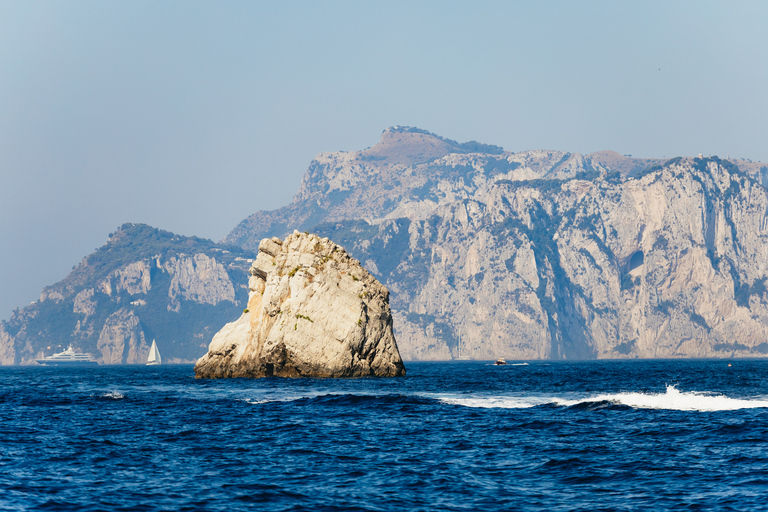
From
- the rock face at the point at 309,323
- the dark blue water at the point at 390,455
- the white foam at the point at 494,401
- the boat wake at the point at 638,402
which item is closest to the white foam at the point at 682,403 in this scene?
the boat wake at the point at 638,402

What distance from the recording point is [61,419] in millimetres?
50094

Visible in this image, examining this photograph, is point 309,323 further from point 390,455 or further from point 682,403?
point 390,455

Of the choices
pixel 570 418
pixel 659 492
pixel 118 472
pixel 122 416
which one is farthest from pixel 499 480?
pixel 122 416

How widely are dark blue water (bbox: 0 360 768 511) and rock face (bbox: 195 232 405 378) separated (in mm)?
30913

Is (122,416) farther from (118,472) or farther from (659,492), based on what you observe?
(659,492)

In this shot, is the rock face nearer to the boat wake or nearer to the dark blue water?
the boat wake

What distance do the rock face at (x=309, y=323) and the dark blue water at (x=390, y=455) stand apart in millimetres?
30913

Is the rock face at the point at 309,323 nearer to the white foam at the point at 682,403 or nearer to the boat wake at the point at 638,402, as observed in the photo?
the boat wake at the point at 638,402

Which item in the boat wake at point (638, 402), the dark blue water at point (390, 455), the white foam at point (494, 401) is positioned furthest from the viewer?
the white foam at point (494, 401)

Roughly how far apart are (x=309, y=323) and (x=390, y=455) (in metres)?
55.8

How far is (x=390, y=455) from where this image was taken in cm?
3488

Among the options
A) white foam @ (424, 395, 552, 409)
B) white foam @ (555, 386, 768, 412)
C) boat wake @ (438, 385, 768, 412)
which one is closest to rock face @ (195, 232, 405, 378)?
white foam @ (424, 395, 552, 409)

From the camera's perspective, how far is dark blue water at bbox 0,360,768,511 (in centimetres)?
2636

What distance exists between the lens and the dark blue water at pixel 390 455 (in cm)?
2636
